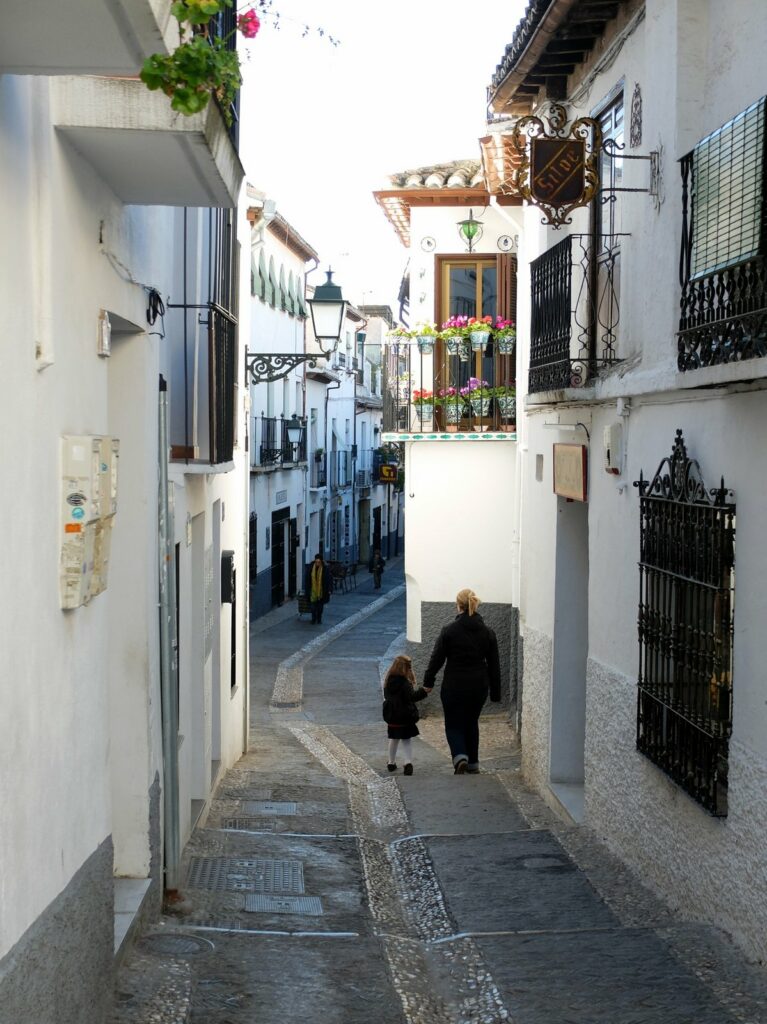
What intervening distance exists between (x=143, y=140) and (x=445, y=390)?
12175 mm

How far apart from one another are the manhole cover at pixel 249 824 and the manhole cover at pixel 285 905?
6.90 feet

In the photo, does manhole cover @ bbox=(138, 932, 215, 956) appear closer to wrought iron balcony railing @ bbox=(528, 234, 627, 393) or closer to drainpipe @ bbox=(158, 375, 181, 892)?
drainpipe @ bbox=(158, 375, 181, 892)

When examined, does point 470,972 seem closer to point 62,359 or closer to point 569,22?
point 62,359

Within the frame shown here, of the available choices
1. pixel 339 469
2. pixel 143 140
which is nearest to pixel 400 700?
pixel 143 140

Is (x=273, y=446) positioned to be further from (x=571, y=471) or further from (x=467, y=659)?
(x=571, y=471)

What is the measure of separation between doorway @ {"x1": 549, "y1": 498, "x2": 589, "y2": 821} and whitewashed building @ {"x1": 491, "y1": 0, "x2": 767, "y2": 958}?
2 cm

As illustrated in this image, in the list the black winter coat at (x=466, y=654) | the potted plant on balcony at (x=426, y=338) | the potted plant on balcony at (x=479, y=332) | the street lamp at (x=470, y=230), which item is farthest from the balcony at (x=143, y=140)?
the street lamp at (x=470, y=230)

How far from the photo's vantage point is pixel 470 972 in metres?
6.09

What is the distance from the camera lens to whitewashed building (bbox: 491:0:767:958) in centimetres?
632

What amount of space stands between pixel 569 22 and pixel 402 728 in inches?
247

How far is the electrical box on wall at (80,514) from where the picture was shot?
4.49 metres

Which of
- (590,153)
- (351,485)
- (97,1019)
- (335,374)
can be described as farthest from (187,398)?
(351,485)

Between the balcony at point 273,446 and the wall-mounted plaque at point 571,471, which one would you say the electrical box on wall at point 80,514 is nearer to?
the wall-mounted plaque at point 571,471

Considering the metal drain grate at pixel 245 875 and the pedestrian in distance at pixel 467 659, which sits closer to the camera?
the metal drain grate at pixel 245 875
